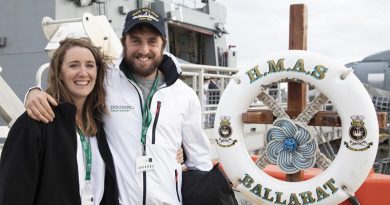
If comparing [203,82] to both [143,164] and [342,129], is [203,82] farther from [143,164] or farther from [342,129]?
[143,164]

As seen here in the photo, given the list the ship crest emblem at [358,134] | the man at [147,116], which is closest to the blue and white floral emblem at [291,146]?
the ship crest emblem at [358,134]

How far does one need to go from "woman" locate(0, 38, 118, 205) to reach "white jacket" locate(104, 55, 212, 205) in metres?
0.06

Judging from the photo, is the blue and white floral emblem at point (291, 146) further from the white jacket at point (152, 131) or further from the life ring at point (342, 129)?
the white jacket at point (152, 131)

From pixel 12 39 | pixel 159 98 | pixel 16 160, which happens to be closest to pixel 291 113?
pixel 159 98

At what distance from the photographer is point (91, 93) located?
185 cm

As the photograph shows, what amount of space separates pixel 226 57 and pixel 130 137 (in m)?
13.5

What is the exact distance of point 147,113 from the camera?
1871mm

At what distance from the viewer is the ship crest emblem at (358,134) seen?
7.37 feet

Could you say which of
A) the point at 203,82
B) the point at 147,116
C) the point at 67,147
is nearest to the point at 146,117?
the point at 147,116

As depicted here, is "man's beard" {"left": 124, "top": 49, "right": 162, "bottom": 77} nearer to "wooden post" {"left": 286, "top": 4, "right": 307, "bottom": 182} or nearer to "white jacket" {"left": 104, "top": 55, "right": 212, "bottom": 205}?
"white jacket" {"left": 104, "top": 55, "right": 212, "bottom": 205}

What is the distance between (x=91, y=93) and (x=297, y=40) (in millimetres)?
1230

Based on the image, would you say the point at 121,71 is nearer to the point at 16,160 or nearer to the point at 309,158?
the point at 16,160

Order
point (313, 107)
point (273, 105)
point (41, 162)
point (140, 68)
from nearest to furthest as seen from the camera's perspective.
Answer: point (41, 162) → point (140, 68) → point (313, 107) → point (273, 105)

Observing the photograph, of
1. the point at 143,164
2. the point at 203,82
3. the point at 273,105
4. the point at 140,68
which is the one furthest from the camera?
the point at 203,82
